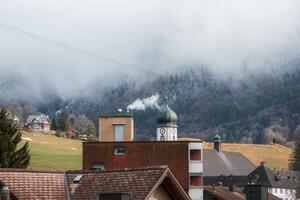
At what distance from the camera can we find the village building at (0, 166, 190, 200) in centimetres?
A: 3950

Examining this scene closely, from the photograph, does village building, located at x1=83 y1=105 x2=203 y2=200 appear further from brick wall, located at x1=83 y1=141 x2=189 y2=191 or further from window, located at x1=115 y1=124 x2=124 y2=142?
window, located at x1=115 y1=124 x2=124 y2=142

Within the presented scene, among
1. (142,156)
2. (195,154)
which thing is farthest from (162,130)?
(142,156)

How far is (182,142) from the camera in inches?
4186

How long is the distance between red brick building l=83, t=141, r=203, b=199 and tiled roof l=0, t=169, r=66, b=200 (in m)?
61.7

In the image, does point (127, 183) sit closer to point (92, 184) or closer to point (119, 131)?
point (92, 184)

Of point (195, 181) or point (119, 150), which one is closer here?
point (195, 181)

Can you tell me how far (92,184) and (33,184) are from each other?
9.17 feet

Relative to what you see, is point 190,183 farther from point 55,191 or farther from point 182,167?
point 55,191

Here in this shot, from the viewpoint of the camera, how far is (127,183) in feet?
131

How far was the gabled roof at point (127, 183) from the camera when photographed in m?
39.4

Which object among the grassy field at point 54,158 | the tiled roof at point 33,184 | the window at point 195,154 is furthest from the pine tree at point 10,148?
the tiled roof at point 33,184

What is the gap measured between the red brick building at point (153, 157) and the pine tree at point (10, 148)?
14.9m

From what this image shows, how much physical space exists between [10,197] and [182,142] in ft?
221

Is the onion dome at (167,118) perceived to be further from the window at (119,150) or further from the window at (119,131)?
the window at (119,150)
